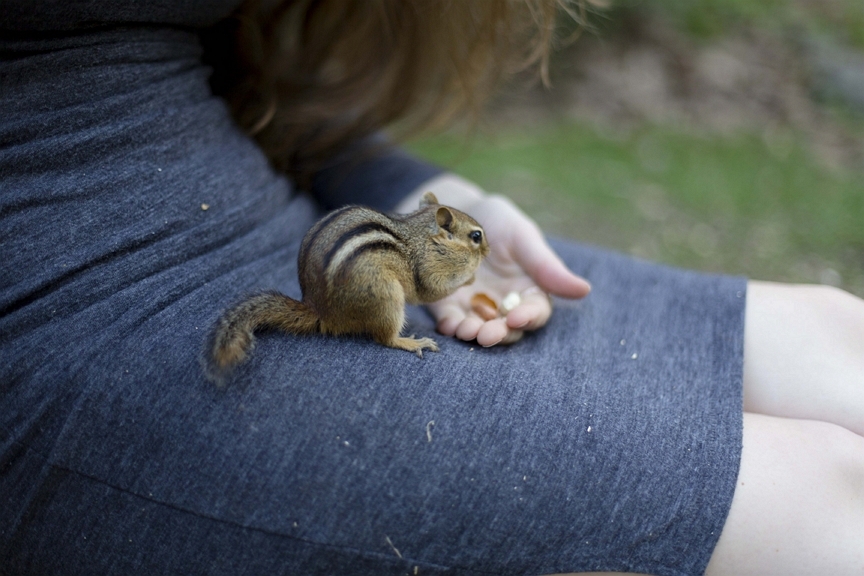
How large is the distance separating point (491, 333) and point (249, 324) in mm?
553

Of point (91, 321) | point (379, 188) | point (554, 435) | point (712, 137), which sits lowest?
point (712, 137)

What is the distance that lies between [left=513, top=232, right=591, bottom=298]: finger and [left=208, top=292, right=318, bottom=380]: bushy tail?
667mm

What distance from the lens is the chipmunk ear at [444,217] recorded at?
1.73m

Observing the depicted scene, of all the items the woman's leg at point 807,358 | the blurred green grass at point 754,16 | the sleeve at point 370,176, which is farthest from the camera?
the blurred green grass at point 754,16

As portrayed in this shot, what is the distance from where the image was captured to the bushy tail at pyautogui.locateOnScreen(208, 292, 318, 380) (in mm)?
1294

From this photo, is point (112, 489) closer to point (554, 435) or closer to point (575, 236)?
point (554, 435)

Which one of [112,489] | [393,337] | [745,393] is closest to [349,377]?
[393,337]

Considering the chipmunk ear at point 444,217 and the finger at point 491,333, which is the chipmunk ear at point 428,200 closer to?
the chipmunk ear at point 444,217

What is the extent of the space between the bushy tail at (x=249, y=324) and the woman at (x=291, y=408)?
0.04m

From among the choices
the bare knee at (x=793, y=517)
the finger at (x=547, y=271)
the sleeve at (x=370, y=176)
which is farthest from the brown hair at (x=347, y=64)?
the bare knee at (x=793, y=517)

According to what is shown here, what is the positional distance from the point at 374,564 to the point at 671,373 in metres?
0.80

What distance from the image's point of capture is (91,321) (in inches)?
54.3

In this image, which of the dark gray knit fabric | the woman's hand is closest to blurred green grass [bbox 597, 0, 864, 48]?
the woman's hand

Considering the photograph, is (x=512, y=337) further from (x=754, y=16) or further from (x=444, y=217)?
(x=754, y=16)
